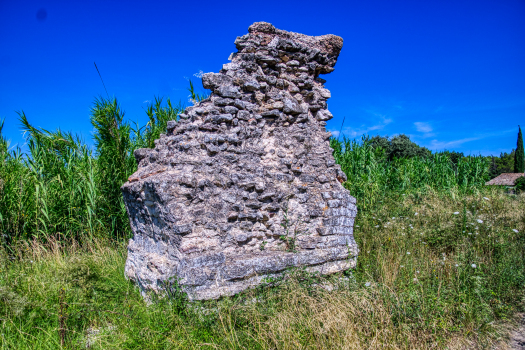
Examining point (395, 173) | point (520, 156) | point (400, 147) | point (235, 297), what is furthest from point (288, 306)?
point (520, 156)

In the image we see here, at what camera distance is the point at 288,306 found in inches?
119

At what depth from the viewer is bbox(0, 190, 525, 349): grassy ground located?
108 inches

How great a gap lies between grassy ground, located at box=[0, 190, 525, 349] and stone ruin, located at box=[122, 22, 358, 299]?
30 centimetres

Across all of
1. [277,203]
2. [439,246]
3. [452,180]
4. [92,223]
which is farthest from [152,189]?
[452,180]

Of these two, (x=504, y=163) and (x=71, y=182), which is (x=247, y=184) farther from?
(x=504, y=163)

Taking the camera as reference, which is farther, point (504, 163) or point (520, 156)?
point (504, 163)

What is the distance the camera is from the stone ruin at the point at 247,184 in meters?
3.33

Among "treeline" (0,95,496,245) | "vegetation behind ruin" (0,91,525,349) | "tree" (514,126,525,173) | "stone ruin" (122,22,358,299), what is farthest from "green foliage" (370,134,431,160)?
"stone ruin" (122,22,358,299)

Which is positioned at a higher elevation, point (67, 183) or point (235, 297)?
point (67, 183)

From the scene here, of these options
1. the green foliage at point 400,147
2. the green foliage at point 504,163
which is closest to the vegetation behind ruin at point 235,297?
the green foliage at point 400,147

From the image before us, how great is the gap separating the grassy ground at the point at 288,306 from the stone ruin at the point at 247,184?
0.30 m

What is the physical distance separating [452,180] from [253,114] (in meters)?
9.41

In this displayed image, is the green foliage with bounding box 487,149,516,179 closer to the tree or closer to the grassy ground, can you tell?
the tree

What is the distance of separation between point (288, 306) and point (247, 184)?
149 cm
